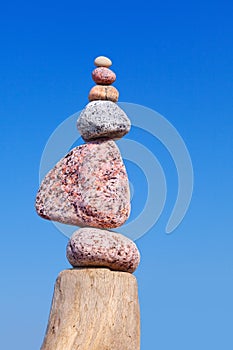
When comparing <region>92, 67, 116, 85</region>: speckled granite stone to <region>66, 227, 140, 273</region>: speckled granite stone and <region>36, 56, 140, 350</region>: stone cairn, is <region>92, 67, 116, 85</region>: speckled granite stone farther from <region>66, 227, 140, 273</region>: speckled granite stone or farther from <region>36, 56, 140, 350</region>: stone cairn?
<region>66, 227, 140, 273</region>: speckled granite stone

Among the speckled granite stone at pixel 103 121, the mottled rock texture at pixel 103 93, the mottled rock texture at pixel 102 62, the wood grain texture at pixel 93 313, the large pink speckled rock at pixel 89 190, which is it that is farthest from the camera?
the mottled rock texture at pixel 102 62

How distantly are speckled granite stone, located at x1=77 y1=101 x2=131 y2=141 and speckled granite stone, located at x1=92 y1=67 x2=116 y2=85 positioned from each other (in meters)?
0.42

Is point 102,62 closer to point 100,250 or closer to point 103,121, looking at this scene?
point 103,121

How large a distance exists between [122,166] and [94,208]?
3.10 ft

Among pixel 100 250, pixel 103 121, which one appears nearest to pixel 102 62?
pixel 103 121

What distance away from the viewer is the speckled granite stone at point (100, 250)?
44.2ft

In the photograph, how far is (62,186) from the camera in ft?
46.5

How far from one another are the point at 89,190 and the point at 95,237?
0.82 metres

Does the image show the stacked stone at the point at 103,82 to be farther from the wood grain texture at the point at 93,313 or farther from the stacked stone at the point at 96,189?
the wood grain texture at the point at 93,313

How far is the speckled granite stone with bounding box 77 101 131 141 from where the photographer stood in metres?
14.0

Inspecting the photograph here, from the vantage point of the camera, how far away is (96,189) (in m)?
13.8

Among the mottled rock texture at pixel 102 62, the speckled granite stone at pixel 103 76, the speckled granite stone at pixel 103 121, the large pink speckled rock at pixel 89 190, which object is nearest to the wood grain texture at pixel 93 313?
the large pink speckled rock at pixel 89 190

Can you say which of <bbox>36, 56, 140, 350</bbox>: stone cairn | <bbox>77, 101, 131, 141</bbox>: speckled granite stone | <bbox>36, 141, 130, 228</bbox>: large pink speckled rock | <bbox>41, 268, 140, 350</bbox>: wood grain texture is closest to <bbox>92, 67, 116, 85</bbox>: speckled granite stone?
<bbox>36, 56, 140, 350</bbox>: stone cairn

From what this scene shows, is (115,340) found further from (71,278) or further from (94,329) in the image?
(71,278)
